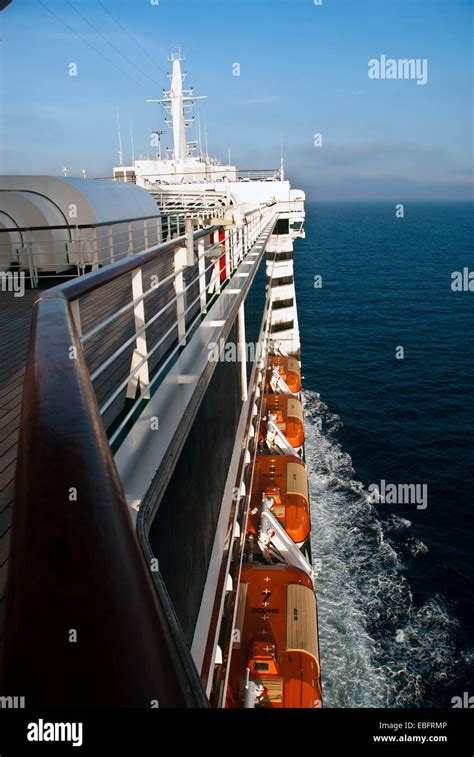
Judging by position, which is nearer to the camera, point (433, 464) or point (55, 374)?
point (55, 374)

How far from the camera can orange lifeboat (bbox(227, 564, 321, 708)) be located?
26.0 ft

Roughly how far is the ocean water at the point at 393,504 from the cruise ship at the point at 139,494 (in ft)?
7.79

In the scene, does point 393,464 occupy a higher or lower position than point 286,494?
lower

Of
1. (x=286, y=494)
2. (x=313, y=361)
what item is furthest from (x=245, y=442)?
(x=313, y=361)

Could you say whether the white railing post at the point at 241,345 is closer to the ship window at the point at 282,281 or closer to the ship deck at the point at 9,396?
the ship deck at the point at 9,396

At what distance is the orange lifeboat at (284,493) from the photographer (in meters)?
12.0

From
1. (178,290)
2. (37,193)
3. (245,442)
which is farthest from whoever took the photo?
(37,193)

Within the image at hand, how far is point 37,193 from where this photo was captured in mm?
15133

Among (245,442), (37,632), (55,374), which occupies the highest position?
(55,374)

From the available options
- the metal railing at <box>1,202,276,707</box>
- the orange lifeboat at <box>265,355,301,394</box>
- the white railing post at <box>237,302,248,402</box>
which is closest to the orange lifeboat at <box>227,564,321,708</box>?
the white railing post at <box>237,302,248,402</box>

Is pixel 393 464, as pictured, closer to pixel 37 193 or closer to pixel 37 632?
pixel 37 193

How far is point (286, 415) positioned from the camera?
673 inches

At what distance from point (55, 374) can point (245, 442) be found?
7.68m

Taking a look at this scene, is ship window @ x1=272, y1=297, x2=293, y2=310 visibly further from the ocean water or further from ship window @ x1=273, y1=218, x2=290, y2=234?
the ocean water
